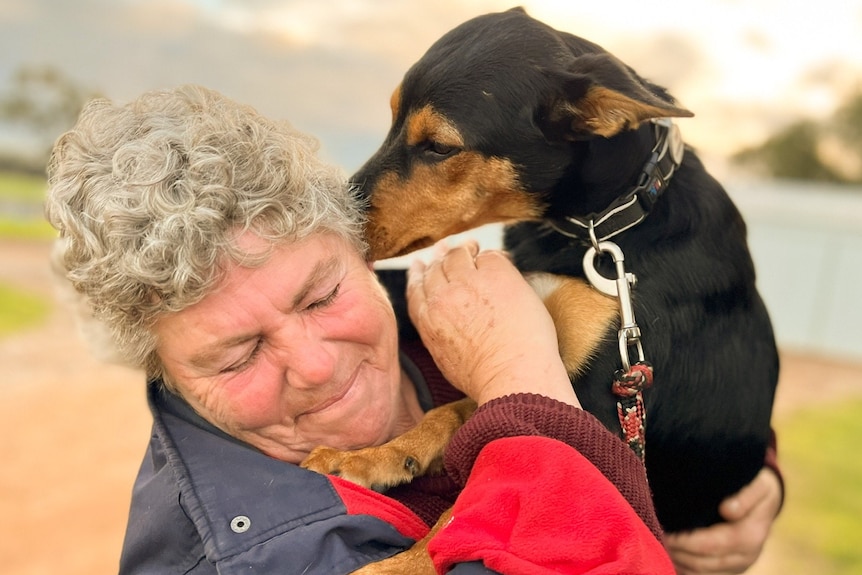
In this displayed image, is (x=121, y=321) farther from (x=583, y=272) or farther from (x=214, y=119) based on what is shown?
(x=583, y=272)

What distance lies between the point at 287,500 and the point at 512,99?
1068 millimetres

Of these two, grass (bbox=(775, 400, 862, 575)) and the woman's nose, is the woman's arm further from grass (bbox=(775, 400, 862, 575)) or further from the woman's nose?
grass (bbox=(775, 400, 862, 575))

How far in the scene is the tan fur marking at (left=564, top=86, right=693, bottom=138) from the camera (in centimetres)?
162

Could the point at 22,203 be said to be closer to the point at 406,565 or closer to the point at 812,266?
the point at 406,565

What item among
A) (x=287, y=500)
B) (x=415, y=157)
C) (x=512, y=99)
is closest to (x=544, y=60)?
(x=512, y=99)

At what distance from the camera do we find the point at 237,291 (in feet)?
4.78

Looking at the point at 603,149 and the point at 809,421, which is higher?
→ the point at 603,149

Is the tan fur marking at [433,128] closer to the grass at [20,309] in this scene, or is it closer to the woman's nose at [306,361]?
the woman's nose at [306,361]

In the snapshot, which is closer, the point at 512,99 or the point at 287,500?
the point at 287,500

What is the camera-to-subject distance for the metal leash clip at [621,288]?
1.55 m

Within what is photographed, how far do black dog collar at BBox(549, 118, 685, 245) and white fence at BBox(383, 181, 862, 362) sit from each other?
916cm

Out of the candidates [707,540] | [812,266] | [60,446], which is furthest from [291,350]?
[812,266]

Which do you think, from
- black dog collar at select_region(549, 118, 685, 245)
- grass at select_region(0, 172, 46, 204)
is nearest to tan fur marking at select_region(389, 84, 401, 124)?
black dog collar at select_region(549, 118, 685, 245)

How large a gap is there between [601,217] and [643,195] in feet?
0.34
